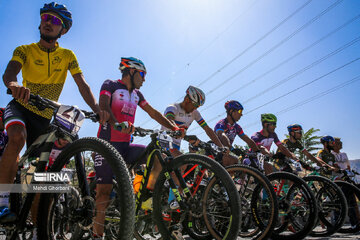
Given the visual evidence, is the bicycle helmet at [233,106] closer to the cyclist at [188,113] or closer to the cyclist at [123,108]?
the cyclist at [188,113]

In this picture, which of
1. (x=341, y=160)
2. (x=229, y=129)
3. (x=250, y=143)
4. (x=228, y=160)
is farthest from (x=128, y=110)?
(x=341, y=160)

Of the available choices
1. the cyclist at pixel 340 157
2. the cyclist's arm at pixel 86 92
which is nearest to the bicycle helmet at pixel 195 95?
the cyclist's arm at pixel 86 92

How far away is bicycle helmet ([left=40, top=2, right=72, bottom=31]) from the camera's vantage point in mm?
3312

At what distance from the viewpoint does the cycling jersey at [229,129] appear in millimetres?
6070

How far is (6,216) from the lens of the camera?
7.44 feet

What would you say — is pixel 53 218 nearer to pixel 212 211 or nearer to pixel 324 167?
pixel 212 211

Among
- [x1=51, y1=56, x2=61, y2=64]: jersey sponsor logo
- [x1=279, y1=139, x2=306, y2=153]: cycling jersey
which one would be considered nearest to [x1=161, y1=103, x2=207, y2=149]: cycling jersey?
[x1=51, y1=56, x2=61, y2=64]: jersey sponsor logo

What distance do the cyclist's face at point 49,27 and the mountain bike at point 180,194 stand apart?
1741 mm

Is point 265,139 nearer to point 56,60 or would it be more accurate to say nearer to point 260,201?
point 260,201

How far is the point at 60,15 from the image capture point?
335 centimetres

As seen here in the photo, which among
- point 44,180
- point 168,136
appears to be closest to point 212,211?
point 168,136

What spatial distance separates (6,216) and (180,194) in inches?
65.7

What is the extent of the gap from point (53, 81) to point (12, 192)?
60.4 inches

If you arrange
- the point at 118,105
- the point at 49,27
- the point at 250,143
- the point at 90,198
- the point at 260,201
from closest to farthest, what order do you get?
1. the point at 90,198
2. the point at 49,27
3. the point at 118,105
4. the point at 260,201
5. the point at 250,143
